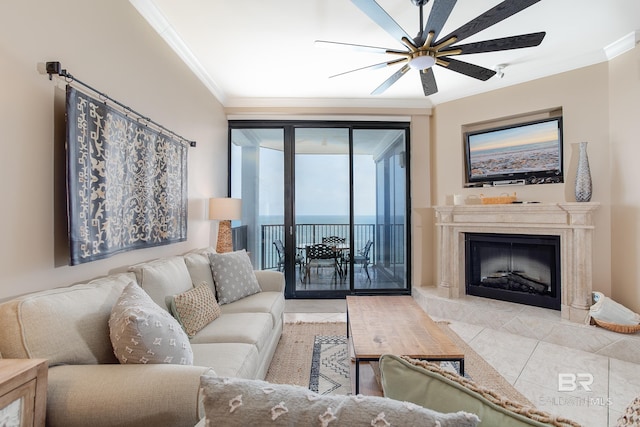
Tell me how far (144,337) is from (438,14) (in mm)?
2273

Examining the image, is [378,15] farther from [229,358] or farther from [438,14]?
[229,358]

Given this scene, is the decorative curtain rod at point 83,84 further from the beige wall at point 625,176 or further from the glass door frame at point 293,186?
the beige wall at point 625,176

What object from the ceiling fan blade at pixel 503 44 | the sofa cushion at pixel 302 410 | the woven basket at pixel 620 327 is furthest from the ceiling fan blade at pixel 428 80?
the woven basket at pixel 620 327

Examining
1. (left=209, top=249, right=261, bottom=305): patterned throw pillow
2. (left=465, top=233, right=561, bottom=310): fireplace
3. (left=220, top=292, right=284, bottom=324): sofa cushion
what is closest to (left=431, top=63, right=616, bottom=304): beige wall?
(left=465, top=233, right=561, bottom=310): fireplace

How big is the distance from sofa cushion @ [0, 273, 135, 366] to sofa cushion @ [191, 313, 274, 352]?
63 cm

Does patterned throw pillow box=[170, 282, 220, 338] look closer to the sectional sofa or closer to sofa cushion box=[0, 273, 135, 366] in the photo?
the sectional sofa

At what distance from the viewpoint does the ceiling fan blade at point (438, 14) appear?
167 centimetres

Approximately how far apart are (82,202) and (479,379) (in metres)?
2.91

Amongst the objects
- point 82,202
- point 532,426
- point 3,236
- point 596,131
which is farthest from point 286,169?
point 532,426

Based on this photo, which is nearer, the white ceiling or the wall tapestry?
the wall tapestry

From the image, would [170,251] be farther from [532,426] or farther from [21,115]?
[532,426]

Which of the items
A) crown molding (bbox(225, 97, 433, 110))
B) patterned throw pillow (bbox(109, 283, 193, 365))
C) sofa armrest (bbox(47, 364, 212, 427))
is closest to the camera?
sofa armrest (bbox(47, 364, 212, 427))

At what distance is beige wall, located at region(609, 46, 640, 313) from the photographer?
109 inches

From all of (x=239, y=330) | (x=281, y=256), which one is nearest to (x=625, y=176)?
(x=239, y=330)
